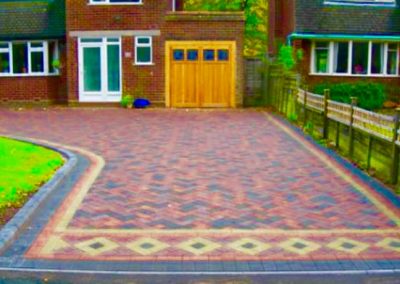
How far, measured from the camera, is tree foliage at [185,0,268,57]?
120ft

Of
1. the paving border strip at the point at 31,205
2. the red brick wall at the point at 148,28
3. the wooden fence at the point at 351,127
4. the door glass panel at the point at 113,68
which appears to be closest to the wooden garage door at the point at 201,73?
the red brick wall at the point at 148,28

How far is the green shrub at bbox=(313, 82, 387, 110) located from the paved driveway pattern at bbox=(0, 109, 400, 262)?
10955mm

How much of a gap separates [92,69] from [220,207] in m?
17.7

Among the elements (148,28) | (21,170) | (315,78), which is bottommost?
(21,170)

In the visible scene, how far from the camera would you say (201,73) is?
2439 cm

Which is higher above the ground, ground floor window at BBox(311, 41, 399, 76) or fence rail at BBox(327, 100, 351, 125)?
ground floor window at BBox(311, 41, 399, 76)

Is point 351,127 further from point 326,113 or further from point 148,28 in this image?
point 148,28

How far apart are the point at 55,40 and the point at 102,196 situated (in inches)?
731

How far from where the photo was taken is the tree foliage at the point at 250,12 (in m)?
36.5

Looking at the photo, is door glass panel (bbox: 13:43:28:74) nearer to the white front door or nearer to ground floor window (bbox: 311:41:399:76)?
the white front door

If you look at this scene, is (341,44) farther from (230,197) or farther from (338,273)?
(338,273)

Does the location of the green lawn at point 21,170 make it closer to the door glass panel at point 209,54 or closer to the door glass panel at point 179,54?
the door glass panel at point 179,54

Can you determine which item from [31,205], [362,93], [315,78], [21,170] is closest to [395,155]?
[31,205]

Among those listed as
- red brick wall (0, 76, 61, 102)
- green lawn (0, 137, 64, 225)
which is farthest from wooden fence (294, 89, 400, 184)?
red brick wall (0, 76, 61, 102)
